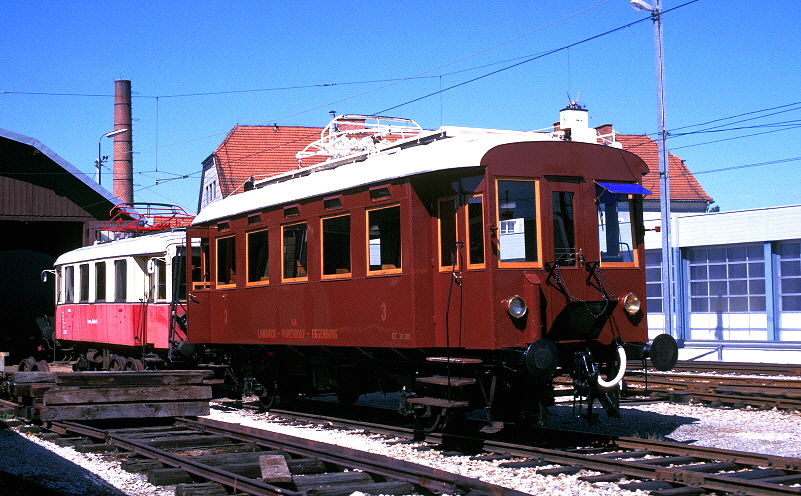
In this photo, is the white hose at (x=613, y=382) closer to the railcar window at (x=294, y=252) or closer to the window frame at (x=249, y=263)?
the railcar window at (x=294, y=252)

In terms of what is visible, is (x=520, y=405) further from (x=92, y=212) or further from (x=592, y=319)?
(x=92, y=212)

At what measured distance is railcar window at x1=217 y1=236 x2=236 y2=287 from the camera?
1464cm

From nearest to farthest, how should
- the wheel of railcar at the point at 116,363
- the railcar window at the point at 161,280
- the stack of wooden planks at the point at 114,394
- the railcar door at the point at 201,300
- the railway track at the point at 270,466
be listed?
the railway track at the point at 270,466 → the stack of wooden planks at the point at 114,394 → the railcar door at the point at 201,300 → the railcar window at the point at 161,280 → the wheel of railcar at the point at 116,363

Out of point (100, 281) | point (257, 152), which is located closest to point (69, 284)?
point (100, 281)

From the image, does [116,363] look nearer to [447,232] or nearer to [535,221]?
[447,232]

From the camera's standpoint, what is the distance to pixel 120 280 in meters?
21.0

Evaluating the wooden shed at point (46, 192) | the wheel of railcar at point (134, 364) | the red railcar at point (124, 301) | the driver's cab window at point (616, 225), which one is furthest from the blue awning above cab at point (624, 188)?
the wooden shed at point (46, 192)

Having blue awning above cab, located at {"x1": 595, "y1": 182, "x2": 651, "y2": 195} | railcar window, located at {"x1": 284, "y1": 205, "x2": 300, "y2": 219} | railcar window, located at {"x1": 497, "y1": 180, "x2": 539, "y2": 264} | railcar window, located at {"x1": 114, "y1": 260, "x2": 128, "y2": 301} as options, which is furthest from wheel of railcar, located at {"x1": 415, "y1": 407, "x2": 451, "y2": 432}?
railcar window, located at {"x1": 114, "y1": 260, "x2": 128, "y2": 301}

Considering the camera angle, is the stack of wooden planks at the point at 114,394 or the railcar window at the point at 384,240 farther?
the stack of wooden planks at the point at 114,394

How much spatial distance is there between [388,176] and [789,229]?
1806 centimetres

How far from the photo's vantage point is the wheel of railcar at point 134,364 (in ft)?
65.1

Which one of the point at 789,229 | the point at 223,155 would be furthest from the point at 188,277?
the point at 223,155

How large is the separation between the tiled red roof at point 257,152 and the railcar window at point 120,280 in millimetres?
24296

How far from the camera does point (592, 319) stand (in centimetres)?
1001
